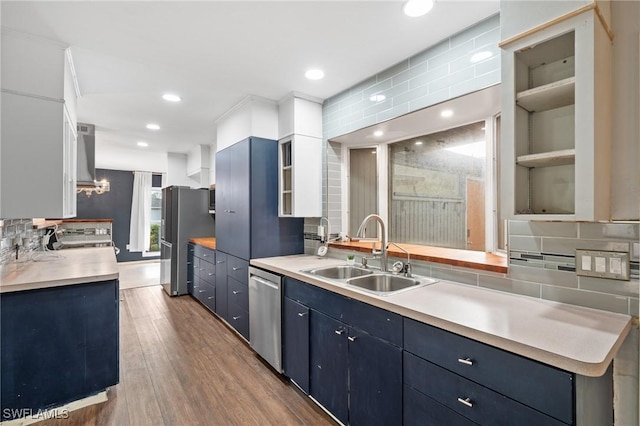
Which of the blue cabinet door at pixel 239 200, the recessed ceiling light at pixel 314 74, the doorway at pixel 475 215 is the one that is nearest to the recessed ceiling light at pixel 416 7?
the recessed ceiling light at pixel 314 74

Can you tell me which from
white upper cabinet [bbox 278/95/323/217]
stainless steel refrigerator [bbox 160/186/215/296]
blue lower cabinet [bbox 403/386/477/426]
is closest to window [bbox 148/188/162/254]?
stainless steel refrigerator [bbox 160/186/215/296]

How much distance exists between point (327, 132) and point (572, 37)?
2054 mm

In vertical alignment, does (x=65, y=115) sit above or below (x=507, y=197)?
above

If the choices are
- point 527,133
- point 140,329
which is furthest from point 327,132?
point 140,329

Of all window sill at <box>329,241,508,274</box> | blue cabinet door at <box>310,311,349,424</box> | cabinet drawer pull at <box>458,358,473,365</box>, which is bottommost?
blue cabinet door at <box>310,311,349,424</box>

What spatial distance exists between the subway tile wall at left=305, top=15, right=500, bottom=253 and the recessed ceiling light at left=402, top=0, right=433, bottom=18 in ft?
1.21

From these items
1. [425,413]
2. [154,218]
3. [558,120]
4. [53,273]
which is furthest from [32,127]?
[154,218]

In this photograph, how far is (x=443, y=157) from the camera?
2543mm

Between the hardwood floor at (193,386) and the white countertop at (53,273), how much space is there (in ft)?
2.96

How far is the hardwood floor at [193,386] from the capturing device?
1.97m

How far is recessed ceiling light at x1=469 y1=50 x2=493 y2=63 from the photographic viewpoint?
5.86ft

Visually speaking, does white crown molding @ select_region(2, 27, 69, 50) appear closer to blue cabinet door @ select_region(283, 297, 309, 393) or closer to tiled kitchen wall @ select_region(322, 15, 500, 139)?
tiled kitchen wall @ select_region(322, 15, 500, 139)

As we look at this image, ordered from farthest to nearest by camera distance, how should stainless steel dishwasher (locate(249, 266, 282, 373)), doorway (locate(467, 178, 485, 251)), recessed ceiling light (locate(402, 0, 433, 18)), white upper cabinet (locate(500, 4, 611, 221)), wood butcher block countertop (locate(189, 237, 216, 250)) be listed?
wood butcher block countertop (locate(189, 237, 216, 250)) → stainless steel dishwasher (locate(249, 266, 282, 373)) → doorway (locate(467, 178, 485, 251)) → recessed ceiling light (locate(402, 0, 433, 18)) → white upper cabinet (locate(500, 4, 611, 221))

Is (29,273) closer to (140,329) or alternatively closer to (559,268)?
(140,329)
